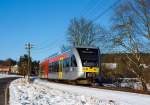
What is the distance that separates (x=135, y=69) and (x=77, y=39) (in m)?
27.3

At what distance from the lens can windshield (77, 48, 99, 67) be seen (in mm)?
27769

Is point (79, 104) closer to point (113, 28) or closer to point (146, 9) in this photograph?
point (146, 9)

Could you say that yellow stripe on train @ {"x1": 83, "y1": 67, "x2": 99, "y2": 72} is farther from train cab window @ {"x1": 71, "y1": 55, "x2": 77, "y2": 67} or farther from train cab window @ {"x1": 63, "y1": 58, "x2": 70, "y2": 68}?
train cab window @ {"x1": 63, "y1": 58, "x2": 70, "y2": 68}

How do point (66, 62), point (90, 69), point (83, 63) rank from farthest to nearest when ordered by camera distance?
point (66, 62) < point (90, 69) < point (83, 63)

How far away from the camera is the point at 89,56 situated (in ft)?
92.4

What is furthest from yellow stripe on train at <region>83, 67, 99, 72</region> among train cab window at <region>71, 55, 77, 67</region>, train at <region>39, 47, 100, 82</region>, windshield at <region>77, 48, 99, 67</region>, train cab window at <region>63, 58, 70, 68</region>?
train cab window at <region>63, 58, 70, 68</region>

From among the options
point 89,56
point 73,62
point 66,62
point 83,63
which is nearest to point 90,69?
point 83,63

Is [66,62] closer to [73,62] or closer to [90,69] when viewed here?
[73,62]

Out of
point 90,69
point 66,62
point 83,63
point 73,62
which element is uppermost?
point 66,62

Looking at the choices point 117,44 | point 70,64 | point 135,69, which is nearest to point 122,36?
point 117,44

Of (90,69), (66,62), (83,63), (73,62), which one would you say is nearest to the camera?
(83,63)

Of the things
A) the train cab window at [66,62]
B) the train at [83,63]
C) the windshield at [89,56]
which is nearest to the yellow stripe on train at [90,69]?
the train at [83,63]

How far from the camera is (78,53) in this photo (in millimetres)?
27797

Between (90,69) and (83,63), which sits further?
(90,69)
